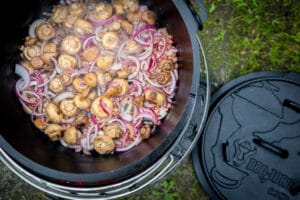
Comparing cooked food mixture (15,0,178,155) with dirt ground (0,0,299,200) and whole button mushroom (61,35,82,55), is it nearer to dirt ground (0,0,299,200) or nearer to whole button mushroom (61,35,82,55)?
whole button mushroom (61,35,82,55)

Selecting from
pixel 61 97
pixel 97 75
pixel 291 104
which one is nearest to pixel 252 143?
pixel 291 104

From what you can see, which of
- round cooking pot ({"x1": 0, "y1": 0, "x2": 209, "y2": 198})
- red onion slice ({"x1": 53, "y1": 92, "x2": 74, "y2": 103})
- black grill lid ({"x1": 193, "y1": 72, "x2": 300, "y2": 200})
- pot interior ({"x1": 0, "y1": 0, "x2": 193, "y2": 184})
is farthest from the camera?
black grill lid ({"x1": 193, "y1": 72, "x2": 300, "y2": 200})

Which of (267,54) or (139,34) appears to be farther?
(267,54)

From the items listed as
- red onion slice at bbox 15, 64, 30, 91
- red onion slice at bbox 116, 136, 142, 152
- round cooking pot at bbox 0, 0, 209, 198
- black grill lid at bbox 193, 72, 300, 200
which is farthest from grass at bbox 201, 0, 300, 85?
red onion slice at bbox 15, 64, 30, 91

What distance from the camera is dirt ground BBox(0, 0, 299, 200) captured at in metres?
2.62

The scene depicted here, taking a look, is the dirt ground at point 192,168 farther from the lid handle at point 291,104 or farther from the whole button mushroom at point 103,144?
the whole button mushroom at point 103,144

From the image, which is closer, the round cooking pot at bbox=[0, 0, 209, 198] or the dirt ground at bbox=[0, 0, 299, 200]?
the round cooking pot at bbox=[0, 0, 209, 198]

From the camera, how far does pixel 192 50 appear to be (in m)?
1.87

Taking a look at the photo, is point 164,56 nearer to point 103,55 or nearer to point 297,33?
point 103,55

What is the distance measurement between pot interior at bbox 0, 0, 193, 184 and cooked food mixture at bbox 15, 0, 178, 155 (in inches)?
2.0

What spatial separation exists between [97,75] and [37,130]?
1.68 ft

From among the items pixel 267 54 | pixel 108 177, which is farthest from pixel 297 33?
pixel 108 177

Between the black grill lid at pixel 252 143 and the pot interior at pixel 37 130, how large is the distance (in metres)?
0.46

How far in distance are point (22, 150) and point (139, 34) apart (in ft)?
3.29
